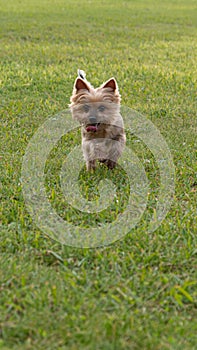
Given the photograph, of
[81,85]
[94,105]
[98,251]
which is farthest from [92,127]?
[98,251]

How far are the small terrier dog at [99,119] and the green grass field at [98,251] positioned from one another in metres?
0.22

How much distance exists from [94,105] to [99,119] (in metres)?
0.14

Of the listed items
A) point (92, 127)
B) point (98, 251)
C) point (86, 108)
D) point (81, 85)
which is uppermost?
point (81, 85)

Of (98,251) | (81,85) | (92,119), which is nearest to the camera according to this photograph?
(98,251)

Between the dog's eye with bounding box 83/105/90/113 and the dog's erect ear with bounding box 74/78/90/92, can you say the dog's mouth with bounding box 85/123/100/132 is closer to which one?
the dog's eye with bounding box 83/105/90/113

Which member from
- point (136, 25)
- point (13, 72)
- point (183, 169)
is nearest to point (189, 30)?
point (136, 25)

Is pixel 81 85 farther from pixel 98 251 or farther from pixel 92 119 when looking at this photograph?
pixel 98 251

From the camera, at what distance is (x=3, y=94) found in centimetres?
856

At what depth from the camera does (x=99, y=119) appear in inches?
198

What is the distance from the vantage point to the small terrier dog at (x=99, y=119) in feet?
16.5

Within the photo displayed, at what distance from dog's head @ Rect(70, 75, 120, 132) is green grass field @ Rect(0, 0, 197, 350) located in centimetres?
55

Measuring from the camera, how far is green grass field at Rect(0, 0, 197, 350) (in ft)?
9.80

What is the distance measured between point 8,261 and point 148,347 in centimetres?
124

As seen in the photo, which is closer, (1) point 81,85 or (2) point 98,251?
(2) point 98,251
